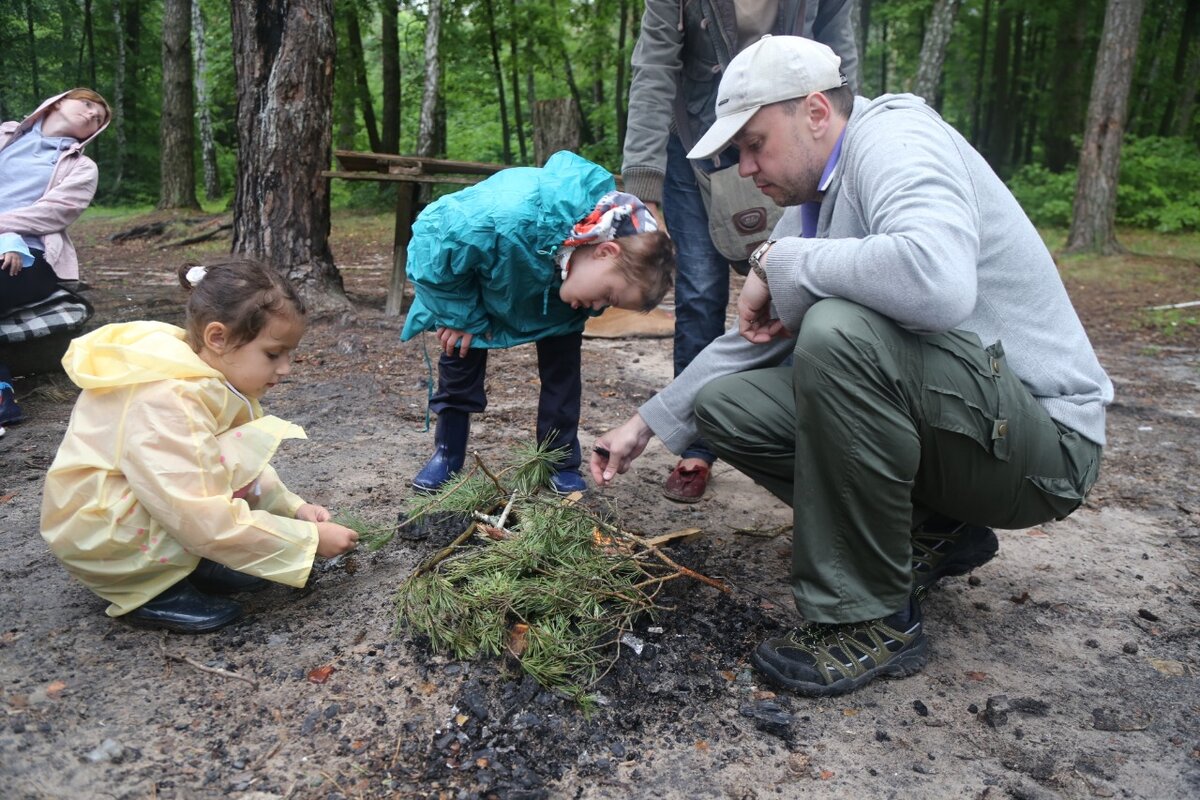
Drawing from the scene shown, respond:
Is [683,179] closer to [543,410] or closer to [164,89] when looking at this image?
[543,410]

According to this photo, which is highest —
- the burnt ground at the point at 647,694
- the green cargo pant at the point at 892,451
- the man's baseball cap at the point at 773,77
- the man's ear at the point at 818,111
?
the man's baseball cap at the point at 773,77

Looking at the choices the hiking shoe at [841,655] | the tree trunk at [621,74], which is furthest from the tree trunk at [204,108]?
the hiking shoe at [841,655]

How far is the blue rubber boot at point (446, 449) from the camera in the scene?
3027 mm

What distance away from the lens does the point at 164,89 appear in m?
14.2

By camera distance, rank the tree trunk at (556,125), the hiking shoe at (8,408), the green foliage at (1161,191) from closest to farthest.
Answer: the hiking shoe at (8,408) → the tree trunk at (556,125) → the green foliage at (1161,191)

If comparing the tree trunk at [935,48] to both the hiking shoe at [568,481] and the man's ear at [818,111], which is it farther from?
the man's ear at [818,111]

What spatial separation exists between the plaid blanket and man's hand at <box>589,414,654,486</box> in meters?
3.12

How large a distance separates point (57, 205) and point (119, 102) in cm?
1926

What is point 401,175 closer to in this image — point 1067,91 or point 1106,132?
point 1106,132

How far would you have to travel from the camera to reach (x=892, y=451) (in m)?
1.93

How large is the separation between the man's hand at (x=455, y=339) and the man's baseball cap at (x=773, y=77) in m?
1.06

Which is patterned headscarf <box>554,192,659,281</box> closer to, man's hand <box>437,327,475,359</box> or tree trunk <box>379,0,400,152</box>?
man's hand <box>437,327,475,359</box>

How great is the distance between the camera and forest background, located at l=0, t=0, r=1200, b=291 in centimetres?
558

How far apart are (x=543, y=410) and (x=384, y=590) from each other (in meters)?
0.95
